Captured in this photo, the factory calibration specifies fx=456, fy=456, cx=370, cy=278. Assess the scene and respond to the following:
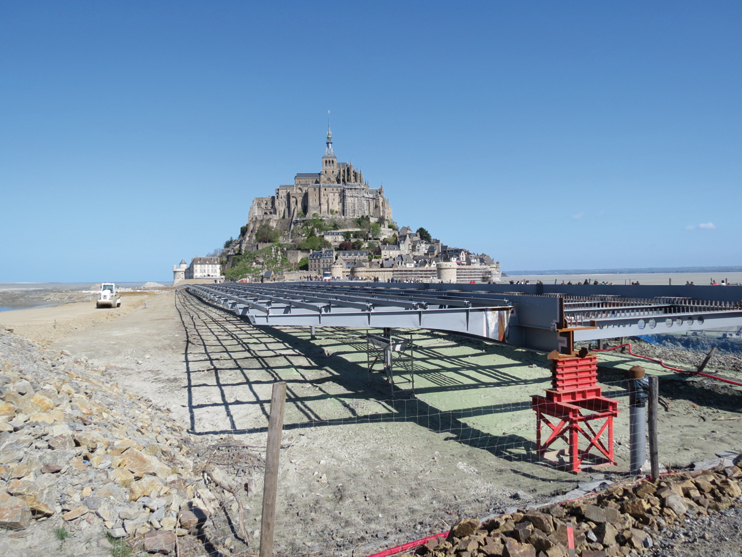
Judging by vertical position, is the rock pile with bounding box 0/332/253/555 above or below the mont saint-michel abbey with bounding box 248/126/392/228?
Answer: below

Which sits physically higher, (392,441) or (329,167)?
(329,167)

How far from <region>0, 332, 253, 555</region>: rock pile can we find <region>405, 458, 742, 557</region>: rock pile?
2.93 metres

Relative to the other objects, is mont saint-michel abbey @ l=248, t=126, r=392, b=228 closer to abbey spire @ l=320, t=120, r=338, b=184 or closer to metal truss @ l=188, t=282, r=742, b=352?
abbey spire @ l=320, t=120, r=338, b=184

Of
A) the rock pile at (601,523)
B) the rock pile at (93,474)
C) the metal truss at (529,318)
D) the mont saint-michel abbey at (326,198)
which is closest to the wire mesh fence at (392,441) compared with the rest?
the rock pile at (93,474)

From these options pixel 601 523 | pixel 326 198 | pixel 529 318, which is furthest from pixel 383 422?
pixel 326 198

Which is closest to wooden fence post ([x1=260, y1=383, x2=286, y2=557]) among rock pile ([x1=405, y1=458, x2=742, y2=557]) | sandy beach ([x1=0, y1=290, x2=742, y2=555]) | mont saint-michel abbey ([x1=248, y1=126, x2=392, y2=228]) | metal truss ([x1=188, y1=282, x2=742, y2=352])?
sandy beach ([x1=0, y1=290, x2=742, y2=555])

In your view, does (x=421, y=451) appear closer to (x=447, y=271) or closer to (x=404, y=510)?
(x=404, y=510)

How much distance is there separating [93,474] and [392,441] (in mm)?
5128

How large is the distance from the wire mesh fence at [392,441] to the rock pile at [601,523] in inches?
27.3

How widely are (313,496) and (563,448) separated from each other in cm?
482

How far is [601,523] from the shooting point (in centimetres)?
499

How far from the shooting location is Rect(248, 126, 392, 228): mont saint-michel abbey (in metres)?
134

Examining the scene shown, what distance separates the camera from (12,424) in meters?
5.80

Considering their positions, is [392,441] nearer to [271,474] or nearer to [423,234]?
[271,474]
